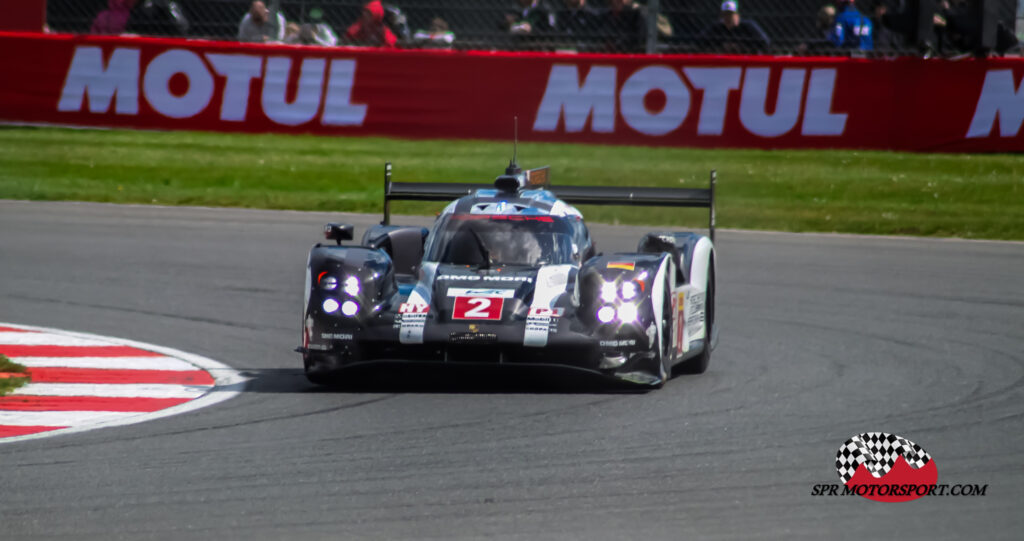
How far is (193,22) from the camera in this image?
2034 centimetres

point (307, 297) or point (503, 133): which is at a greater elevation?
point (307, 297)

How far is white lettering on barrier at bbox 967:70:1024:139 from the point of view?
18.2m

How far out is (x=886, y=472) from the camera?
20.0 feet

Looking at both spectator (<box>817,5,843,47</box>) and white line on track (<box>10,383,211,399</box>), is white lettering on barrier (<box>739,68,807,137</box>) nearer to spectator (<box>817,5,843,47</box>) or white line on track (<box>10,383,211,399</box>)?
spectator (<box>817,5,843,47</box>)

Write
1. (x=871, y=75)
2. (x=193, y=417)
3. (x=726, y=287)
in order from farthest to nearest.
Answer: (x=871, y=75) → (x=726, y=287) → (x=193, y=417)

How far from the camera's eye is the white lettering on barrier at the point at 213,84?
1989 cm

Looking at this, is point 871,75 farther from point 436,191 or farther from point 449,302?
point 449,302

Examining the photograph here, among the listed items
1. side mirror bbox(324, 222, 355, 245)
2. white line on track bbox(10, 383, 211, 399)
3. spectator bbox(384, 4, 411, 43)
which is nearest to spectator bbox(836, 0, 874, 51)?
spectator bbox(384, 4, 411, 43)

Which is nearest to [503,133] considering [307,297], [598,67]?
[598,67]

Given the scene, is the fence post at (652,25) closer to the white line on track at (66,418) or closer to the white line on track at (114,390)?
the white line on track at (114,390)

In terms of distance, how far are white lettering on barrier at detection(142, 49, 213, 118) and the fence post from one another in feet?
17.8

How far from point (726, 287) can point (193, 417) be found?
5866 millimetres

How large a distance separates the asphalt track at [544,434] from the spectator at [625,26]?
24.7 feet

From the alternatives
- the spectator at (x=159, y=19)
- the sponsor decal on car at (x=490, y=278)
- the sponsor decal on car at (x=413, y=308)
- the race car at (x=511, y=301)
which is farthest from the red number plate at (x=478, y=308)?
the spectator at (x=159, y=19)
